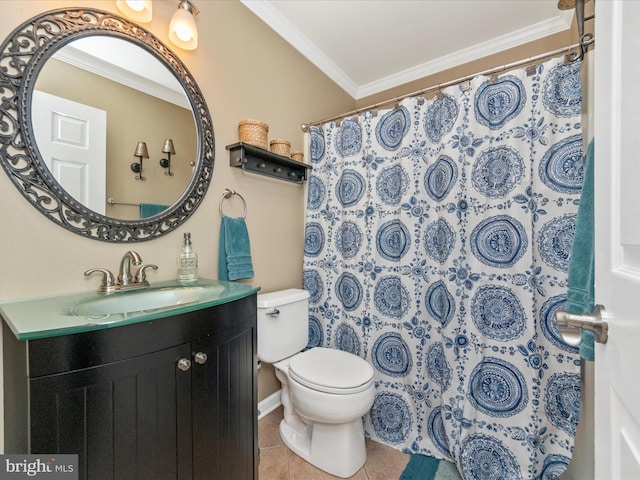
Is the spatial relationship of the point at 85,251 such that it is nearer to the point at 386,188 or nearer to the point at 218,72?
the point at 218,72

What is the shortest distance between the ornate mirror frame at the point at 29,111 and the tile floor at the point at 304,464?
1246 mm

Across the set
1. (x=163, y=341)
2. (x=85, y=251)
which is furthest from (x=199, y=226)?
(x=163, y=341)

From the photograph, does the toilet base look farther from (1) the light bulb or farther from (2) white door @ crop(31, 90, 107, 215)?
(1) the light bulb

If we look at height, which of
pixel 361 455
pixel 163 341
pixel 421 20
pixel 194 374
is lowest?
pixel 361 455

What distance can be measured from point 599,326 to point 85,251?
1423 mm

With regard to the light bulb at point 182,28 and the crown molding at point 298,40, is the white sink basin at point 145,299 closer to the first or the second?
the light bulb at point 182,28

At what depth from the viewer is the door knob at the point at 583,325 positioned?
45 cm

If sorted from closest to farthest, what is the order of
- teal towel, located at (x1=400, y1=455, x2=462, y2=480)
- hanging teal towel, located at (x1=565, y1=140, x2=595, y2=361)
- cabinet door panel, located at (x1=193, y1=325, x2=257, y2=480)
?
hanging teal towel, located at (x1=565, y1=140, x2=595, y2=361) < cabinet door panel, located at (x1=193, y1=325, x2=257, y2=480) < teal towel, located at (x1=400, y1=455, x2=462, y2=480)

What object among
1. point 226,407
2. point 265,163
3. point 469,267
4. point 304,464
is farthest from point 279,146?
point 304,464

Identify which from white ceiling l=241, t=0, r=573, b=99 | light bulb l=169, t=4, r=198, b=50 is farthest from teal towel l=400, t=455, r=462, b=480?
white ceiling l=241, t=0, r=573, b=99

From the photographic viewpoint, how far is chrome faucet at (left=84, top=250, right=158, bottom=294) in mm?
1032

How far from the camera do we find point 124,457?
0.69m

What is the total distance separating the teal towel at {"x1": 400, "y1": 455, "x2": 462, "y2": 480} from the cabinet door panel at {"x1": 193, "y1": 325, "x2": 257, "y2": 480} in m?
0.81

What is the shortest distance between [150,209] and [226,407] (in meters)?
0.84
